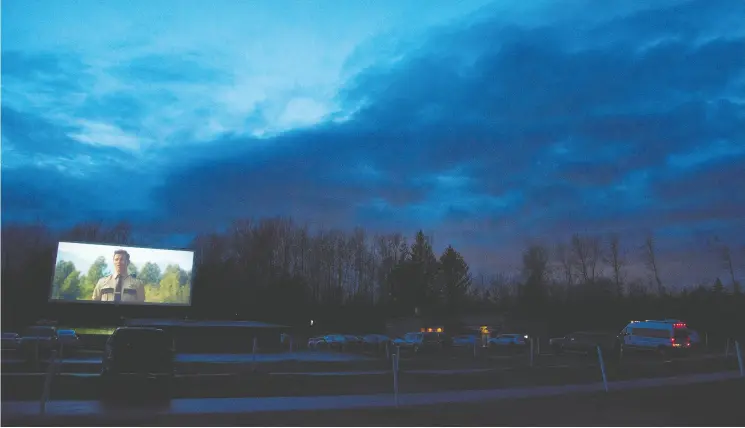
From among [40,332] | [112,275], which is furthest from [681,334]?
[112,275]

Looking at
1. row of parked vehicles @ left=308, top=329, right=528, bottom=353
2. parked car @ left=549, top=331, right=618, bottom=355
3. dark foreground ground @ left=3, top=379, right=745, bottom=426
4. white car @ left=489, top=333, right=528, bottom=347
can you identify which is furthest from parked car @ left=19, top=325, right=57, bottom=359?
white car @ left=489, top=333, right=528, bottom=347

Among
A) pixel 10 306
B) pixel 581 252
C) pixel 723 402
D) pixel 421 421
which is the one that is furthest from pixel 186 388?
pixel 581 252

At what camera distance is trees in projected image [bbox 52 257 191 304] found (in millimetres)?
34125

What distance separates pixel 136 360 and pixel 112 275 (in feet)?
76.8

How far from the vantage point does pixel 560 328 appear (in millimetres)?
61250

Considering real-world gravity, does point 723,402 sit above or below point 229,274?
below

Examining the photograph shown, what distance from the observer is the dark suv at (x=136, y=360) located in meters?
13.9

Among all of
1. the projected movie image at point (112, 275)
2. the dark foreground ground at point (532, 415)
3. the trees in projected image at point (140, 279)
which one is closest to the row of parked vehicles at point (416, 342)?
the trees in projected image at point (140, 279)

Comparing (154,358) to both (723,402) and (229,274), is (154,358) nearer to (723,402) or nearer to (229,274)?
(723,402)

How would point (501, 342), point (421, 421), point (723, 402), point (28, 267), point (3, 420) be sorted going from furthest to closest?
1. point (28, 267)
2. point (501, 342)
3. point (723, 402)
4. point (421, 421)
5. point (3, 420)

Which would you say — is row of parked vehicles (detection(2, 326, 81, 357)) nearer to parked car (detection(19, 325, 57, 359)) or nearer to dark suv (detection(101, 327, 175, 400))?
parked car (detection(19, 325, 57, 359))

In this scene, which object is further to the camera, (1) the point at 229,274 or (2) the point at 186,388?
(1) the point at 229,274

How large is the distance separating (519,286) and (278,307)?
40.7 m

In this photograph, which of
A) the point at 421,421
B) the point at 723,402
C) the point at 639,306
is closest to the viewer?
the point at 421,421
